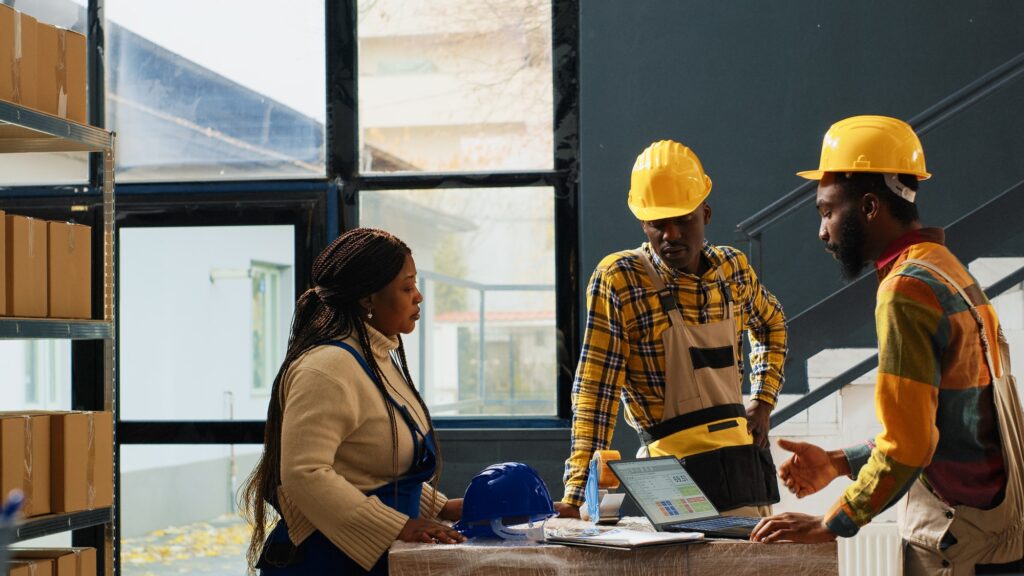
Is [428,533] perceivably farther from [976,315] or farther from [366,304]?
[976,315]

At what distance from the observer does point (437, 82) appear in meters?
4.57

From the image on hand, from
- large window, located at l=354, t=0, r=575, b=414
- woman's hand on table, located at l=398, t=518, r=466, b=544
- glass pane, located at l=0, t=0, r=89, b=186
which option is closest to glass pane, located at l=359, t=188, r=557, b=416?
large window, located at l=354, t=0, r=575, b=414

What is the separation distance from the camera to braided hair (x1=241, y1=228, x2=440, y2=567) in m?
2.43

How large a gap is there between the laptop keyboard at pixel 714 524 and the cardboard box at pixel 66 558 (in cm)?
189

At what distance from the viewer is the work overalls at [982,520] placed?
1859 millimetres

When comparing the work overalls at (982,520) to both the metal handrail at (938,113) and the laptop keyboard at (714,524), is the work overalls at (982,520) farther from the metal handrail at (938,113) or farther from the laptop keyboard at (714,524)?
the metal handrail at (938,113)

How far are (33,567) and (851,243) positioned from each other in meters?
2.36

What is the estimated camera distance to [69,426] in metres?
3.15

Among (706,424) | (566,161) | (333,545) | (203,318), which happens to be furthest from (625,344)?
(203,318)

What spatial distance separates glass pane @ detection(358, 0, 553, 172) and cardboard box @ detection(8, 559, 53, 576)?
2.09m

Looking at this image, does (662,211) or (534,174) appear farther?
(534,174)

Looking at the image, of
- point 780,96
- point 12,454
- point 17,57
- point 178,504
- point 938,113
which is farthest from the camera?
point 178,504

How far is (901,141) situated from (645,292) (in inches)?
36.7

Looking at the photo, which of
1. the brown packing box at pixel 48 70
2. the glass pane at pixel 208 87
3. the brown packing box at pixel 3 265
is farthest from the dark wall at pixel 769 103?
the brown packing box at pixel 48 70
